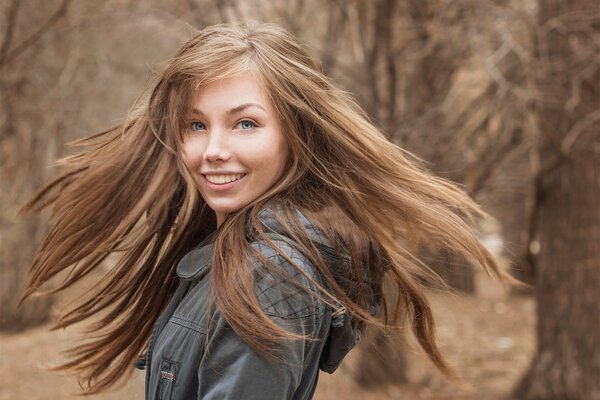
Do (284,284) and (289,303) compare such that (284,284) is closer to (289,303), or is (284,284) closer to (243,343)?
(289,303)

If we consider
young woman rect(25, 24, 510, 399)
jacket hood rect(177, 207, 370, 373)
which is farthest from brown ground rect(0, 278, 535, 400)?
jacket hood rect(177, 207, 370, 373)

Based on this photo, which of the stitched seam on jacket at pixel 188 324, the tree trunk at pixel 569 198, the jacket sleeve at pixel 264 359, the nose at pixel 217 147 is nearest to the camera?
the jacket sleeve at pixel 264 359

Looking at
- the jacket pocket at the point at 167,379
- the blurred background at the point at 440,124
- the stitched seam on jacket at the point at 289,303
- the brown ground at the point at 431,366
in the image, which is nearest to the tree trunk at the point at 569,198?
the blurred background at the point at 440,124

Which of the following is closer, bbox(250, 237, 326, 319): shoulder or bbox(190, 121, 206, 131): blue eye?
bbox(250, 237, 326, 319): shoulder

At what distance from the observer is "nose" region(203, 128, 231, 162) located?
2160mm

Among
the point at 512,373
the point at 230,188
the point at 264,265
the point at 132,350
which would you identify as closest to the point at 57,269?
the point at 132,350

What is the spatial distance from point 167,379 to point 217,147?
0.59m

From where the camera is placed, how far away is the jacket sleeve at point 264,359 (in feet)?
6.23

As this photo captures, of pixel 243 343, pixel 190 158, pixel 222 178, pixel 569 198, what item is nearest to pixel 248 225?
pixel 222 178

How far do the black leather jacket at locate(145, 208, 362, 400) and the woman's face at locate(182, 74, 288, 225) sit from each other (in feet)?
0.39

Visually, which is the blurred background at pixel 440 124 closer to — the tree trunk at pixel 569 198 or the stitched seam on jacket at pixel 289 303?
the tree trunk at pixel 569 198

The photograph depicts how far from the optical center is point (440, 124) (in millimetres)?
6496

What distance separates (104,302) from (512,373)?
5.96m

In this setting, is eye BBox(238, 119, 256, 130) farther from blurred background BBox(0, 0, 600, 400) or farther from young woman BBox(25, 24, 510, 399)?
blurred background BBox(0, 0, 600, 400)
